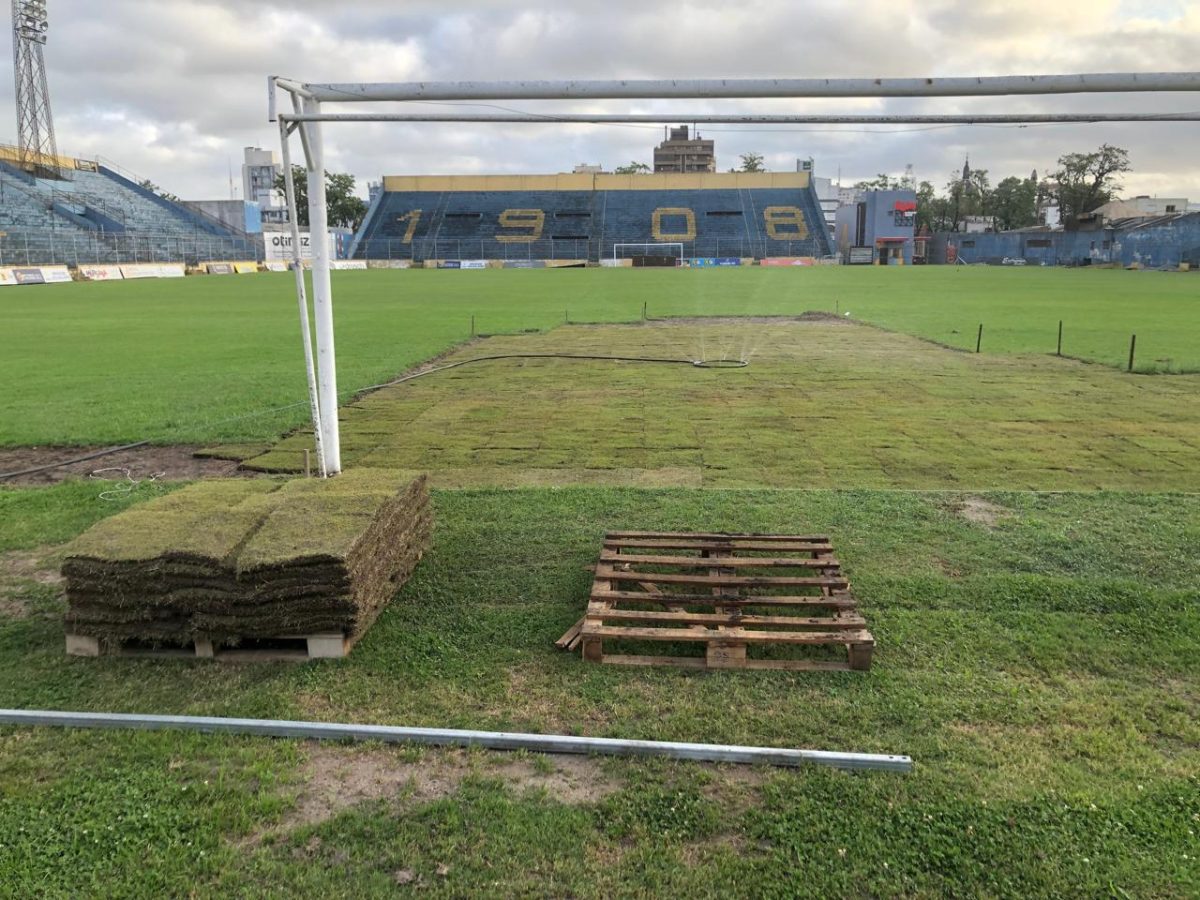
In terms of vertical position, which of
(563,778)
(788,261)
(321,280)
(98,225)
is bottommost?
(563,778)

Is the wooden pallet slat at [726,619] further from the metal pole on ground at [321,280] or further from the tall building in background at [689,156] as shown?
the tall building in background at [689,156]

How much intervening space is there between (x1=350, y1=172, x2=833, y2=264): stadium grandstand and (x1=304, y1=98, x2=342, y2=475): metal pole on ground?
78.5 meters

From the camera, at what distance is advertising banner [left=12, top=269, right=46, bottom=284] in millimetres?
49656

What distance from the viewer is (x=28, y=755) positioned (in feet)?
12.5

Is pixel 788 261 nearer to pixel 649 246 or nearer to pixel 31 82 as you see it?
pixel 649 246

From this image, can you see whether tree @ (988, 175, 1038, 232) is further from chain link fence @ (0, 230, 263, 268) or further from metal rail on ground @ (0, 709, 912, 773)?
metal rail on ground @ (0, 709, 912, 773)

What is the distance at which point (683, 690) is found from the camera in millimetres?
4344

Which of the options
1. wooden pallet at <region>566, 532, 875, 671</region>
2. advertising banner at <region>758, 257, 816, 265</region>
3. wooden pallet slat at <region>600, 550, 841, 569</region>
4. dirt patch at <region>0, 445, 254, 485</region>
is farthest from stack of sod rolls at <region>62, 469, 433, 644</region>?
advertising banner at <region>758, 257, 816, 265</region>

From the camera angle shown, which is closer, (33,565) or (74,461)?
(33,565)

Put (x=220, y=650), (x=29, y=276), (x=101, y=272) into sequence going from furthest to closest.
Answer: (x=101, y=272), (x=29, y=276), (x=220, y=650)

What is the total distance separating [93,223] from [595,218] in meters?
46.1

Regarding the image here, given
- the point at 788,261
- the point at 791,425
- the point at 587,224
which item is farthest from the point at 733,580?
the point at 587,224

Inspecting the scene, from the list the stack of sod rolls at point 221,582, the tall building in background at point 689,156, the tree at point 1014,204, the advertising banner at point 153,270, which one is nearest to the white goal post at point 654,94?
the stack of sod rolls at point 221,582

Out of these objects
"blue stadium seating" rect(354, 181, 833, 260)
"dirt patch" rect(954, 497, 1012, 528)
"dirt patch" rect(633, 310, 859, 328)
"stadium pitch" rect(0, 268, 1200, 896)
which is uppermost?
"blue stadium seating" rect(354, 181, 833, 260)
